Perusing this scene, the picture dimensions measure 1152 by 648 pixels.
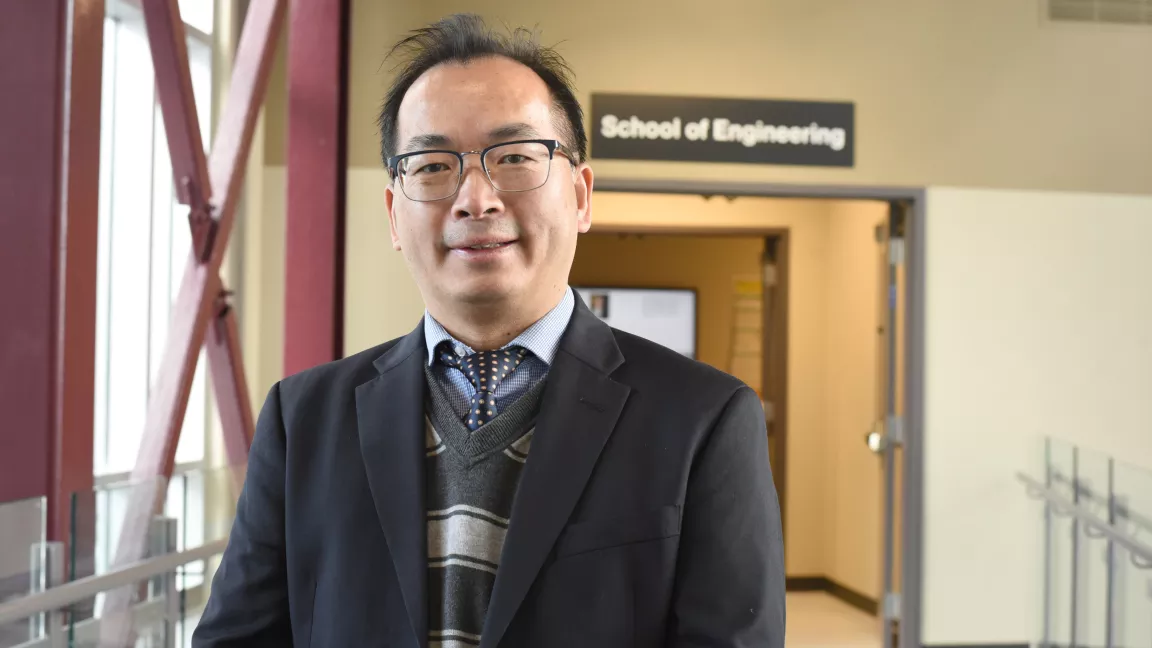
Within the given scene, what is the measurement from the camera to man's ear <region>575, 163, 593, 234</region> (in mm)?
1124

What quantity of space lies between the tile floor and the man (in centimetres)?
450

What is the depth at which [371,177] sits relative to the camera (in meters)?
4.27

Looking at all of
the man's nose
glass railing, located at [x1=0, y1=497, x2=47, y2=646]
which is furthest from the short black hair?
glass railing, located at [x1=0, y1=497, x2=47, y2=646]

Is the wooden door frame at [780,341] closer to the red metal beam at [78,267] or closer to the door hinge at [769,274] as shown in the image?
the door hinge at [769,274]

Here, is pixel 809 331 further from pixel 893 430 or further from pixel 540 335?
pixel 540 335

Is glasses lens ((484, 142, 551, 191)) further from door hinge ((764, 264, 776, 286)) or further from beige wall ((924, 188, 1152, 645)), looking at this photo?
door hinge ((764, 264, 776, 286))

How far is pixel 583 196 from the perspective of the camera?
1.14m

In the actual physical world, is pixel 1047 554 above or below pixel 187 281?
below

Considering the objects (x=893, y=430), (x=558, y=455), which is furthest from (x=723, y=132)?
(x=558, y=455)

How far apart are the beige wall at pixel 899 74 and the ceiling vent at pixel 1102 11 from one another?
51 mm

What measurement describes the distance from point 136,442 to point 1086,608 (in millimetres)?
3144

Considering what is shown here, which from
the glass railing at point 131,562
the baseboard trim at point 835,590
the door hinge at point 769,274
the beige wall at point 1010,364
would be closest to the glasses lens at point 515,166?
the glass railing at point 131,562

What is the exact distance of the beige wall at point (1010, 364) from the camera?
4.42m

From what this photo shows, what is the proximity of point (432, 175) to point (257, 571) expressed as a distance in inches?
16.1
